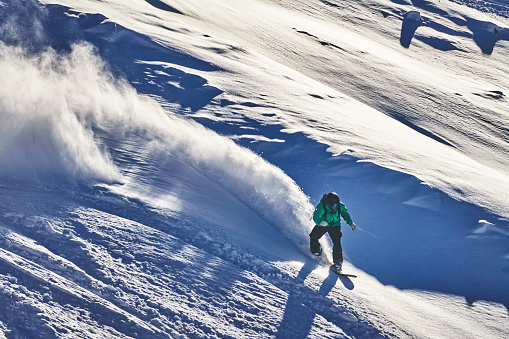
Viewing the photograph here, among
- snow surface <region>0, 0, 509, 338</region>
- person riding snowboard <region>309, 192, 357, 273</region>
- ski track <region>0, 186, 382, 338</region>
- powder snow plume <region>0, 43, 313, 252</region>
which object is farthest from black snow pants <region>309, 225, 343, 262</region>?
ski track <region>0, 186, 382, 338</region>

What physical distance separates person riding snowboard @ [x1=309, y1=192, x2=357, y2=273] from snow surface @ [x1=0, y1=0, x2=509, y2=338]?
26 cm

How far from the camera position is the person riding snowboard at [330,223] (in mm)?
7141

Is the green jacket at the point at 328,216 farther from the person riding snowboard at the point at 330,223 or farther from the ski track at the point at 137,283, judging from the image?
the ski track at the point at 137,283

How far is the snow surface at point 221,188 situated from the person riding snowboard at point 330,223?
0.84ft

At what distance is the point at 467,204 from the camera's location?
27.7ft

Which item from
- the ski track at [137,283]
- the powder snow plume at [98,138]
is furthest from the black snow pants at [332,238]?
the ski track at [137,283]

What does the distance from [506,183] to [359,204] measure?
3563mm

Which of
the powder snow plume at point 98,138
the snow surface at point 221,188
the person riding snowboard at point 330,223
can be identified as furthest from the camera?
the powder snow plume at point 98,138

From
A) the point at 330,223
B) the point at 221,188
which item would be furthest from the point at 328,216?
the point at 221,188

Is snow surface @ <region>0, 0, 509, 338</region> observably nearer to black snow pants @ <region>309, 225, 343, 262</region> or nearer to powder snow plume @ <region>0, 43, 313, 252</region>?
powder snow plume @ <region>0, 43, 313, 252</region>

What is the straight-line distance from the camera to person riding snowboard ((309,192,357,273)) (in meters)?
7.14

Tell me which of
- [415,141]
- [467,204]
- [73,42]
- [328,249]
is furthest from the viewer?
[73,42]

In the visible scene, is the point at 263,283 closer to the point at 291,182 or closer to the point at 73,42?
the point at 291,182

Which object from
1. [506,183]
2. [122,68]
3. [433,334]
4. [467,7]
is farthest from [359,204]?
[467,7]
